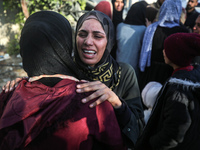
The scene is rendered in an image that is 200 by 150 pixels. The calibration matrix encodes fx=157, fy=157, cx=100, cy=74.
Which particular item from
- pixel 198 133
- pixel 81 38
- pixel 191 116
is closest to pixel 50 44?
pixel 81 38

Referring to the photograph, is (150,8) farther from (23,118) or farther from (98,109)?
(23,118)

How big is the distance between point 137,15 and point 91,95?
2705 millimetres

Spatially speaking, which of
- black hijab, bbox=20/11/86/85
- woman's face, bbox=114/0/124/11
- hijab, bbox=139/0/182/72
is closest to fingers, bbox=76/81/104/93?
black hijab, bbox=20/11/86/85

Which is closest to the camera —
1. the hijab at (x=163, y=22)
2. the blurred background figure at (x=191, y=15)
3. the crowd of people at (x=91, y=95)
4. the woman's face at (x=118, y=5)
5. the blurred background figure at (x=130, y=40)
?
the crowd of people at (x=91, y=95)

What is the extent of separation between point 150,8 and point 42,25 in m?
2.79

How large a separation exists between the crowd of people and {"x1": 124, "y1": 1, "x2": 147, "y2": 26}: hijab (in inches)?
21.1

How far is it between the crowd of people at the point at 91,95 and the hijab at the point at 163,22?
0.02m

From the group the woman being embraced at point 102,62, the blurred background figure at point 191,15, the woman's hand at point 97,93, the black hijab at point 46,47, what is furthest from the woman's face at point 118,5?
the woman's hand at point 97,93

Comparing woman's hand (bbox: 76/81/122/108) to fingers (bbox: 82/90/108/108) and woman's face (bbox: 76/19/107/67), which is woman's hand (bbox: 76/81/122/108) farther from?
woman's face (bbox: 76/19/107/67)

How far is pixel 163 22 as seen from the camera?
2684 millimetres

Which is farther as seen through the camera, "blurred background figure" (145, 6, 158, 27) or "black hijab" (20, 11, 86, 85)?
"blurred background figure" (145, 6, 158, 27)

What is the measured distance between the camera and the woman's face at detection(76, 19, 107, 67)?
1.51 meters

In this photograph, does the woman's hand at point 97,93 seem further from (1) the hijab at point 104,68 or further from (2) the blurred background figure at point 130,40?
(2) the blurred background figure at point 130,40

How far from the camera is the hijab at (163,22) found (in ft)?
8.51
